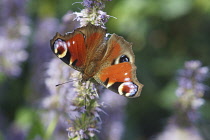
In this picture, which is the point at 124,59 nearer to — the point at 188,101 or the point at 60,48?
the point at 60,48

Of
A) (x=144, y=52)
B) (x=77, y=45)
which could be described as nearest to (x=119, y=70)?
(x=77, y=45)

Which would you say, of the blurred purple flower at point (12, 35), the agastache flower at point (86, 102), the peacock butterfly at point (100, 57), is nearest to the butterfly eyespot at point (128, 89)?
the peacock butterfly at point (100, 57)

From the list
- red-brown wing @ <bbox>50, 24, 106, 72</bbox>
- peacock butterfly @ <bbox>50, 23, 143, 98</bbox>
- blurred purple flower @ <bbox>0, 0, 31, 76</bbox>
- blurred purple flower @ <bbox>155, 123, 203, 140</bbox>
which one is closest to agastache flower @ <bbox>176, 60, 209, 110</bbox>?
blurred purple flower @ <bbox>155, 123, 203, 140</bbox>

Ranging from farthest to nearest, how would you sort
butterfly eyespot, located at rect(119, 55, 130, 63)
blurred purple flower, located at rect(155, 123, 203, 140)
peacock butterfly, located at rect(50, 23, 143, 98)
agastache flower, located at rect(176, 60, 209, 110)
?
blurred purple flower, located at rect(155, 123, 203, 140)
agastache flower, located at rect(176, 60, 209, 110)
butterfly eyespot, located at rect(119, 55, 130, 63)
peacock butterfly, located at rect(50, 23, 143, 98)

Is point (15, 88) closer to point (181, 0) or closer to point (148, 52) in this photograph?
point (148, 52)

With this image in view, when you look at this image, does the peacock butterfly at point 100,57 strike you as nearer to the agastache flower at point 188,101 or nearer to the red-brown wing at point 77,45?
the red-brown wing at point 77,45

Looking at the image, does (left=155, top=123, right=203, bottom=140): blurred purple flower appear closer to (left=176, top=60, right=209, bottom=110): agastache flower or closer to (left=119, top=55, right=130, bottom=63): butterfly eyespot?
(left=176, top=60, right=209, bottom=110): agastache flower

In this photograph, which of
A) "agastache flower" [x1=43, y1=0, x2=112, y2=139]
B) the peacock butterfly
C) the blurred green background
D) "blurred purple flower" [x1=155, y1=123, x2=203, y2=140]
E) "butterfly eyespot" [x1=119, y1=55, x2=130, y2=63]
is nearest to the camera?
"agastache flower" [x1=43, y1=0, x2=112, y2=139]

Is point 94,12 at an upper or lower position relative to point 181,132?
upper
